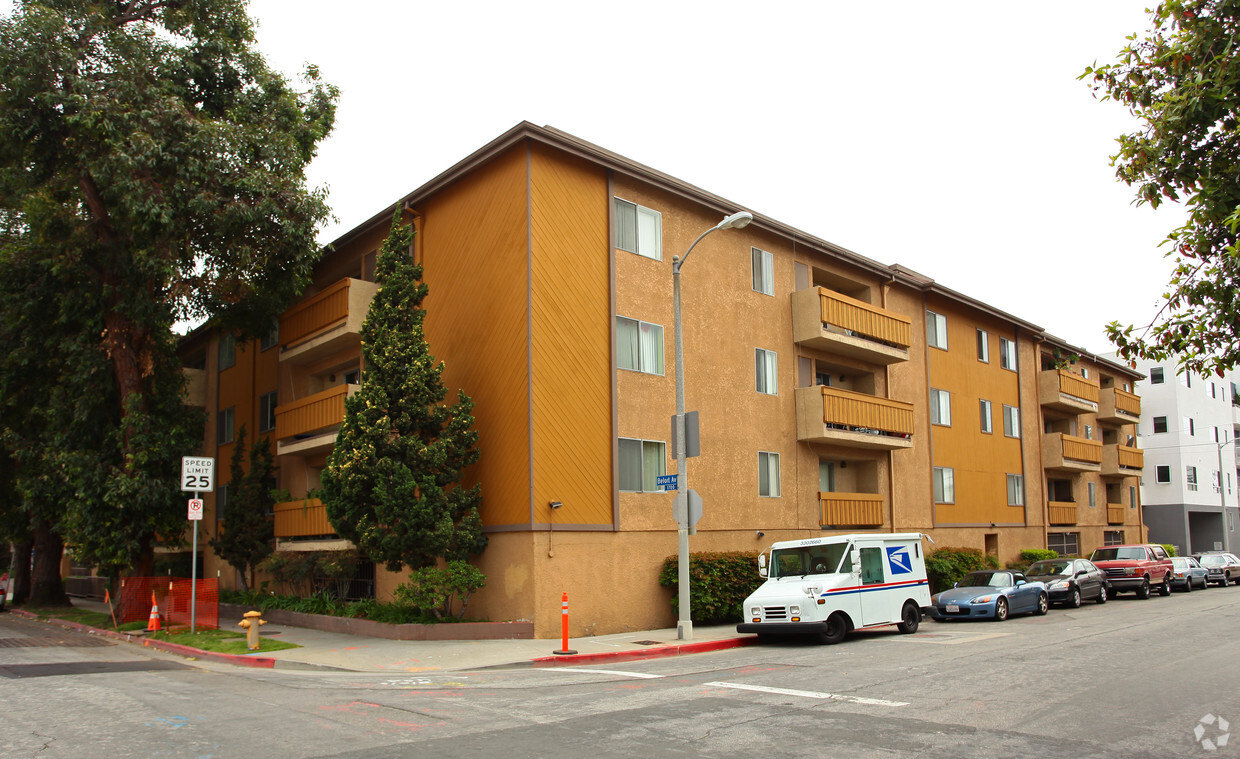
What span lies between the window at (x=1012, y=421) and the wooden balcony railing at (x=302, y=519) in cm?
2625

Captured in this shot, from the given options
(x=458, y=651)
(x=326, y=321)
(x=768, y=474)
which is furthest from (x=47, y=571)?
(x=768, y=474)

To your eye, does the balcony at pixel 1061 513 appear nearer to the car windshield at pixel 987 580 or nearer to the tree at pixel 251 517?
the car windshield at pixel 987 580

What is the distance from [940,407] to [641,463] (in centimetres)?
1564

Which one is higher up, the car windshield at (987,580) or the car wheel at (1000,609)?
the car windshield at (987,580)

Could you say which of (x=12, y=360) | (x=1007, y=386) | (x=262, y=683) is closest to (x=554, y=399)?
(x=262, y=683)

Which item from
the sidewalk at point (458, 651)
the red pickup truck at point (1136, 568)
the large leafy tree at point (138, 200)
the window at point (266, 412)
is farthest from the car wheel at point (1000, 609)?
the window at point (266, 412)

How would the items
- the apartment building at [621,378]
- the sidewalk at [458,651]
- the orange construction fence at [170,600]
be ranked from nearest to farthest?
the sidewalk at [458,651] < the apartment building at [621,378] < the orange construction fence at [170,600]

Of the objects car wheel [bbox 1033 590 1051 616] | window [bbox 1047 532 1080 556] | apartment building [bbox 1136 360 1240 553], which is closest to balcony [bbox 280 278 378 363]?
car wheel [bbox 1033 590 1051 616]

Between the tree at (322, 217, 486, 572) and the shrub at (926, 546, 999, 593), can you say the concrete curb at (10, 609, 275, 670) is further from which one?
the shrub at (926, 546, 999, 593)

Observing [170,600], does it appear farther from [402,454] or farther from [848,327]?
[848,327]

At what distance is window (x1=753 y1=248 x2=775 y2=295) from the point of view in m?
25.1

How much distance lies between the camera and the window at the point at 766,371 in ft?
80.6

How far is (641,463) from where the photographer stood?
20844 mm

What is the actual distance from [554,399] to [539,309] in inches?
75.7
